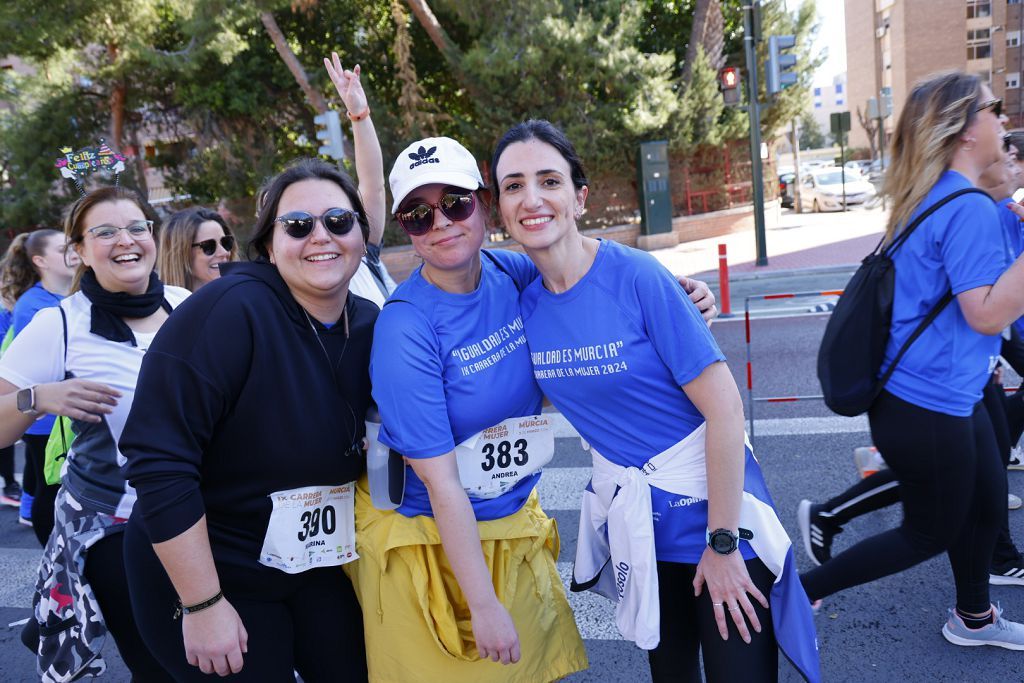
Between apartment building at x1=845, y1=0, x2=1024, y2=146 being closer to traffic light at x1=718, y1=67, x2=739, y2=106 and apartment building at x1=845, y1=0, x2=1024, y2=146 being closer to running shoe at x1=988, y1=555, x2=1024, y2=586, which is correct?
traffic light at x1=718, y1=67, x2=739, y2=106

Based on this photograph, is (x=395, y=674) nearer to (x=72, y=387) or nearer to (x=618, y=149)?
(x=72, y=387)

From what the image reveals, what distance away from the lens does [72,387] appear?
222 centimetres

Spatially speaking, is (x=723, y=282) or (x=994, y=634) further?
(x=723, y=282)

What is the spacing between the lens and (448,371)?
1.91 m

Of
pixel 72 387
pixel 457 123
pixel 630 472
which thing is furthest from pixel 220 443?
pixel 457 123

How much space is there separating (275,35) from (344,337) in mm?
19186

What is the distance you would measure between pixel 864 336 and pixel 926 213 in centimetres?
44

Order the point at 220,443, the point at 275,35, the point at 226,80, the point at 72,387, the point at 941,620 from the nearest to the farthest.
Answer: the point at 220,443 < the point at 72,387 < the point at 941,620 < the point at 275,35 < the point at 226,80

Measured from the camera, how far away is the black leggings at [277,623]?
1.92 meters

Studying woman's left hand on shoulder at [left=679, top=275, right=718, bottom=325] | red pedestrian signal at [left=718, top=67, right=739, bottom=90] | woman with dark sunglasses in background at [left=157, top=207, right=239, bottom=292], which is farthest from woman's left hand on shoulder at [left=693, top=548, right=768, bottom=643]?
red pedestrian signal at [left=718, top=67, right=739, bottom=90]

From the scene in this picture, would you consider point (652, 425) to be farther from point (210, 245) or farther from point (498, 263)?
point (210, 245)

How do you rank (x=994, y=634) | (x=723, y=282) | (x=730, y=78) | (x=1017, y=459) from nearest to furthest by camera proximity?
(x=994, y=634) < (x=1017, y=459) < (x=723, y=282) < (x=730, y=78)

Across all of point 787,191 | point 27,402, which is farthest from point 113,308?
point 787,191

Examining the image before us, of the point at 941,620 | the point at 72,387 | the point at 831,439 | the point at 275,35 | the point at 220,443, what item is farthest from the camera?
the point at 275,35
